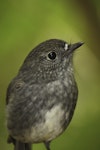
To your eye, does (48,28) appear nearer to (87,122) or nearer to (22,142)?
(87,122)

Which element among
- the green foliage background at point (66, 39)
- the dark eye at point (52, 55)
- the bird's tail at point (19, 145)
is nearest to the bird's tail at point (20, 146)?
the bird's tail at point (19, 145)

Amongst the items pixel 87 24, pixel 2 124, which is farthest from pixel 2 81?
pixel 87 24

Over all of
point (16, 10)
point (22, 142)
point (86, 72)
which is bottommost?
point (22, 142)

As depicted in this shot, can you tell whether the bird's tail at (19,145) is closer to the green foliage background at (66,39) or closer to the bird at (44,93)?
the bird at (44,93)

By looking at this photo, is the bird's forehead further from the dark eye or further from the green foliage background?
the green foliage background

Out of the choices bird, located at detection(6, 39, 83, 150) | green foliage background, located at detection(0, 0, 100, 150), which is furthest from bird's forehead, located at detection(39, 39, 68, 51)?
green foliage background, located at detection(0, 0, 100, 150)

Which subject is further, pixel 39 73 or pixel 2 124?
pixel 2 124

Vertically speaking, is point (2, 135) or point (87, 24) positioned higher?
point (87, 24)

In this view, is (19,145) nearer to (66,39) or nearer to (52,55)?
(52,55)
